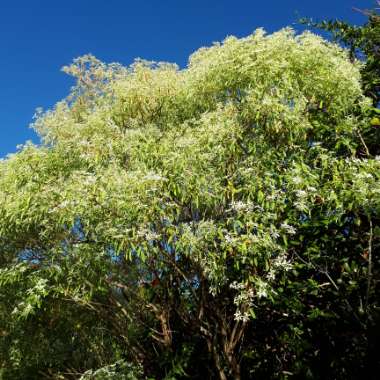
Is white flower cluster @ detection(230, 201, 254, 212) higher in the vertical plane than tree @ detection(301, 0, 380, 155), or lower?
lower

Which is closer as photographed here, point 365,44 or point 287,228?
point 287,228

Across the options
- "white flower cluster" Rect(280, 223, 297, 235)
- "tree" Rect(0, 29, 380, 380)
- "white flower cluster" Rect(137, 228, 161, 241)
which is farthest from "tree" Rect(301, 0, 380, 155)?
"white flower cluster" Rect(137, 228, 161, 241)

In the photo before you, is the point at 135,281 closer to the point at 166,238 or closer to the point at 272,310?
the point at 166,238

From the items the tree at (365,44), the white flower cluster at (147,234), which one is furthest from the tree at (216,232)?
the tree at (365,44)

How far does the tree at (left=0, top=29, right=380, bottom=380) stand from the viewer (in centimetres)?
716

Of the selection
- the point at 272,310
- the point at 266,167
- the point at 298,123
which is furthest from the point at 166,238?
the point at 298,123

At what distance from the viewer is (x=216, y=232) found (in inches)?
283

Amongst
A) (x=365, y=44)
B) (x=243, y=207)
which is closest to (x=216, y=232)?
(x=243, y=207)

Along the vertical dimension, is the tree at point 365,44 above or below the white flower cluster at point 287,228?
above

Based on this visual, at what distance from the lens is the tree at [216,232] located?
716 centimetres

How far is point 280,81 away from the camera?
340 inches

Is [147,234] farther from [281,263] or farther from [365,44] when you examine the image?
[365,44]

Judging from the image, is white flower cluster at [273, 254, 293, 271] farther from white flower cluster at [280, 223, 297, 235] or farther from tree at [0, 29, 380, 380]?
white flower cluster at [280, 223, 297, 235]

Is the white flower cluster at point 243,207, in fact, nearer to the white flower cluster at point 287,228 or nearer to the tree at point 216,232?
the tree at point 216,232
